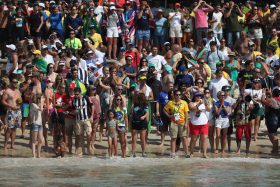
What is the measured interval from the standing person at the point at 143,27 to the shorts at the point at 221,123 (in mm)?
6216

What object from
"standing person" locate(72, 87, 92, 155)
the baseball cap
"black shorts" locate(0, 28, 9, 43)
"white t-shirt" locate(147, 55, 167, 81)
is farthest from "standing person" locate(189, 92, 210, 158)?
"black shorts" locate(0, 28, 9, 43)

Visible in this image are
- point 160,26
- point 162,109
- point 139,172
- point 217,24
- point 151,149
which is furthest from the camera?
point 217,24

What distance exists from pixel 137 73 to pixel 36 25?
14.9 ft

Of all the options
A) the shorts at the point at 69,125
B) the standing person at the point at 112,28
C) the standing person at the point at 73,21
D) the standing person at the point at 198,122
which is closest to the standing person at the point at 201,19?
the standing person at the point at 112,28

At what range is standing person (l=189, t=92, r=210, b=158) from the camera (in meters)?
26.7

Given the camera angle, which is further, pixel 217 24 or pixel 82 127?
pixel 217 24

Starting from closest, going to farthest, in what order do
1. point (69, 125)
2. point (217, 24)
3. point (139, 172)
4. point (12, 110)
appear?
point (139, 172) < point (69, 125) < point (12, 110) < point (217, 24)

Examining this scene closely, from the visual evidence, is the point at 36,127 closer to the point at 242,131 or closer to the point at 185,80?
the point at 185,80

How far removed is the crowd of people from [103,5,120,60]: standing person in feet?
0.10

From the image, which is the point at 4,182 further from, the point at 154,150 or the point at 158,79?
the point at 158,79

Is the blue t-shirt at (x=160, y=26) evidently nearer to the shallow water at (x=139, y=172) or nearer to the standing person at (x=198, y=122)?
the standing person at (x=198, y=122)

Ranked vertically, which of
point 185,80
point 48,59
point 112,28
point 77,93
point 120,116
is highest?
point 112,28

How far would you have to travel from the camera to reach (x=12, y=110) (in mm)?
27000

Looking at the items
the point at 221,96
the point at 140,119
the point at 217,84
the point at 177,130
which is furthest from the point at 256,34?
the point at 140,119
